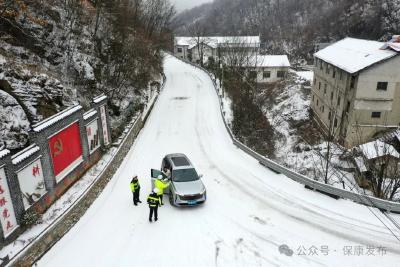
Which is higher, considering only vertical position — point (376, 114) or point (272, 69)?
point (272, 69)

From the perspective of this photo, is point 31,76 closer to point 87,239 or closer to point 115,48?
point 87,239

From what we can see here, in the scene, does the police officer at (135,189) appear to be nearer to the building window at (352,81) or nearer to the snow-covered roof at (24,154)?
the snow-covered roof at (24,154)

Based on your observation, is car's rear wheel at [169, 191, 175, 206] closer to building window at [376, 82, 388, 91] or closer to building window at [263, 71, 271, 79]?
building window at [376, 82, 388, 91]

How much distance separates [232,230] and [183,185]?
3.06 metres

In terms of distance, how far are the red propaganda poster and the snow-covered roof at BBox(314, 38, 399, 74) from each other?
24.6 m

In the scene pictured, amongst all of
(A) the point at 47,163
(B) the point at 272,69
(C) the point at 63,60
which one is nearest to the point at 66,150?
(A) the point at 47,163

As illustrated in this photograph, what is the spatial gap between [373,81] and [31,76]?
90.0 ft

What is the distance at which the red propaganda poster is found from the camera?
14125 mm

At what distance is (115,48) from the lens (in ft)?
102

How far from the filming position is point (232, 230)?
1280 centimetres

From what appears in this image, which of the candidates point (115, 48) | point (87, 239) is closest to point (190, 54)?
point (115, 48)

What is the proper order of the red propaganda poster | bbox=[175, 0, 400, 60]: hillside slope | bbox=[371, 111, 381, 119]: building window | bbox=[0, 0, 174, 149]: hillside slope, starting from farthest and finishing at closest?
1. bbox=[175, 0, 400, 60]: hillside slope
2. bbox=[371, 111, 381, 119]: building window
3. bbox=[0, 0, 174, 149]: hillside slope
4. the red propaganda poster

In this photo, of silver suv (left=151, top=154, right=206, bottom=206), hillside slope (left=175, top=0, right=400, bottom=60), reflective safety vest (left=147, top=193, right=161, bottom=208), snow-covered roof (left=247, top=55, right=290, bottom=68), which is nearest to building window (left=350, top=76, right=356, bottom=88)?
silver suv (left=151, top=154, right=206, bottom=206)

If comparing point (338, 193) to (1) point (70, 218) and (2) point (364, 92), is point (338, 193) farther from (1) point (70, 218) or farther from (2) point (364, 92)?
(2) point (364, 92)
